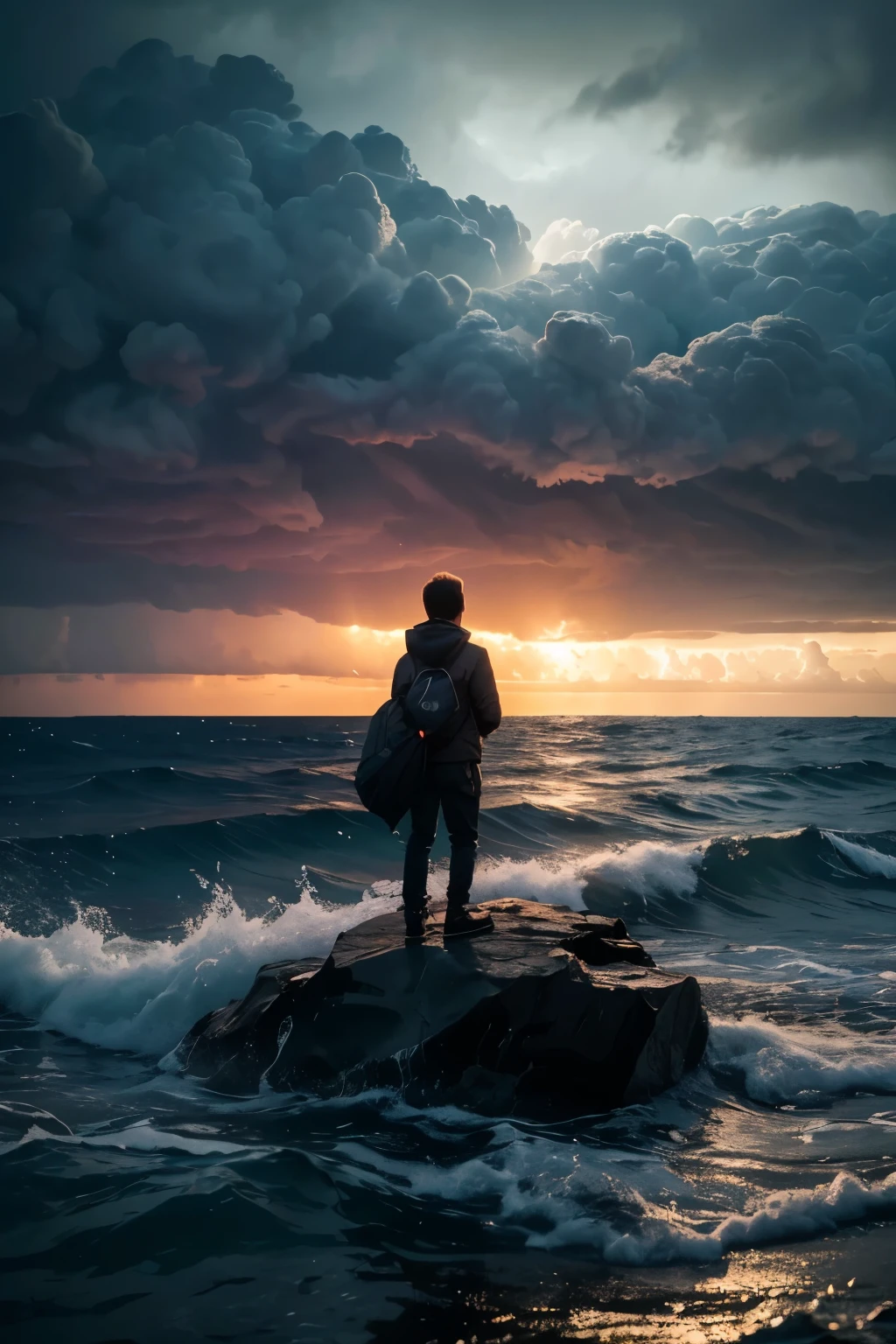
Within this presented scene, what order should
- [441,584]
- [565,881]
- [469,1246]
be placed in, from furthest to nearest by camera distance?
[565,881]
[441,584]
[469,1246]

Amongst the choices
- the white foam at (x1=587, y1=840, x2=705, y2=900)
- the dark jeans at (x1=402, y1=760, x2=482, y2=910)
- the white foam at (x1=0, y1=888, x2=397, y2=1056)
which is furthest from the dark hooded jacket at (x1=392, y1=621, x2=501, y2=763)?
the white foam at (x1=587, y1=840, x2=705, y2=900)

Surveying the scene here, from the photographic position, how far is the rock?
5.07 meters

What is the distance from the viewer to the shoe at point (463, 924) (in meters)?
5.98

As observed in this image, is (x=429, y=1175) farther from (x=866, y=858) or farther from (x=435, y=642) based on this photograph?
(x=866, y=858)

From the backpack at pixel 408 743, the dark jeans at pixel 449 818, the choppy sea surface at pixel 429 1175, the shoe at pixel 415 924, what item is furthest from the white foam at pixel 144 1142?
the backpack at pixel 408 743

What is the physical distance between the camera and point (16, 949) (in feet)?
29.2

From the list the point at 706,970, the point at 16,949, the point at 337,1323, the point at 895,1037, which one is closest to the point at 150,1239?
the point at 337,1323

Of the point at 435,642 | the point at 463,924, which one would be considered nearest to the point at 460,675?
the point at 435,642

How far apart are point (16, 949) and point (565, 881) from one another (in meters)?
8.02

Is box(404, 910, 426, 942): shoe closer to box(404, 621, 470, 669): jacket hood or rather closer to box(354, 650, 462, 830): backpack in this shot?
box(354, 650, 462, 830): backpack

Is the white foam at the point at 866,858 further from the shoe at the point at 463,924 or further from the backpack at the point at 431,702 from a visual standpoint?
the backpack at the point at 431,702

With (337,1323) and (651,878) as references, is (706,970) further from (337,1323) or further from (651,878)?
(337,1323)

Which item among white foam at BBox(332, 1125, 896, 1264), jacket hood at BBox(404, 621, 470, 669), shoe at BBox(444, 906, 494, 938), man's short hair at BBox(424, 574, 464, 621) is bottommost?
white foam at BBox(332, 1125, 896, 1264)

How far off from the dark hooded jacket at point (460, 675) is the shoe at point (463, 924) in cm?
125
